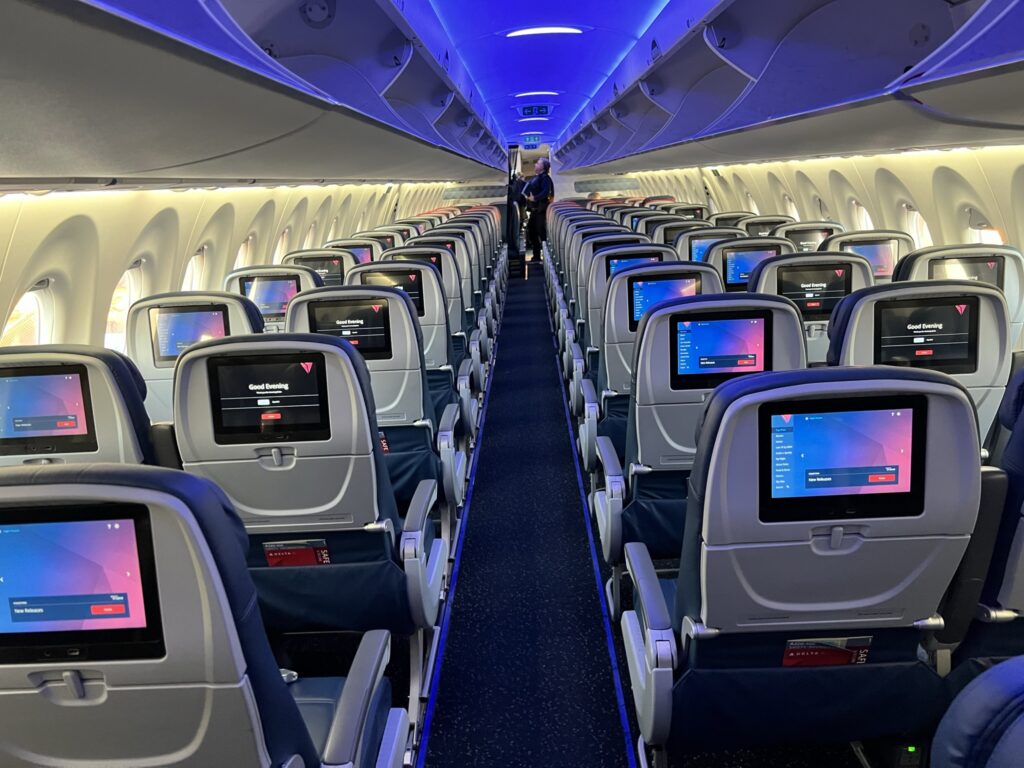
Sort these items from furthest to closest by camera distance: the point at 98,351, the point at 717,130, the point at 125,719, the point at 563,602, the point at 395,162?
the point at 395,162
the point at 717,130
the point at 563,602
the point at 98,351
the point at 125,719

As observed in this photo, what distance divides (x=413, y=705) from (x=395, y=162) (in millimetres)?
6459

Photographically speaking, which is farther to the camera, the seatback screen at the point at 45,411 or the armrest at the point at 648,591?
the seatback screen at the point at 45,411

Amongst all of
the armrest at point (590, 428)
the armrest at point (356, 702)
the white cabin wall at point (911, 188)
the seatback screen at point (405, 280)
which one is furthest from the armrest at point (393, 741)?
the white cabin wall at point (911, 188)

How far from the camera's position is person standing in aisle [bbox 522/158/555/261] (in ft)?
66.9

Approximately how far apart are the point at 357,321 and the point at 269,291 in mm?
2471

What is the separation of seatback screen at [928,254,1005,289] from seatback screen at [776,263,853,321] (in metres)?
0.51

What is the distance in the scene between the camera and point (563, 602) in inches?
165

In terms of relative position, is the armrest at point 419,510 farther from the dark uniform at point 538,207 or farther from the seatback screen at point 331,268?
the dark uniform at point 538,207

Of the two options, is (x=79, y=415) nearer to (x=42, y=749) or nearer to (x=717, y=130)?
(x=42, y=749)

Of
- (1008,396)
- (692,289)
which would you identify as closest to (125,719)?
(1008,396)

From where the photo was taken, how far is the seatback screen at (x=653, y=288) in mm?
4910

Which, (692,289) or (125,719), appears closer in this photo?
(125,719)

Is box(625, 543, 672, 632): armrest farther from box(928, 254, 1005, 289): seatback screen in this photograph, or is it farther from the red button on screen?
box(928, 254, 1005, 289): seatback screen

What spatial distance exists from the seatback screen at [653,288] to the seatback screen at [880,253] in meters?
2.51
